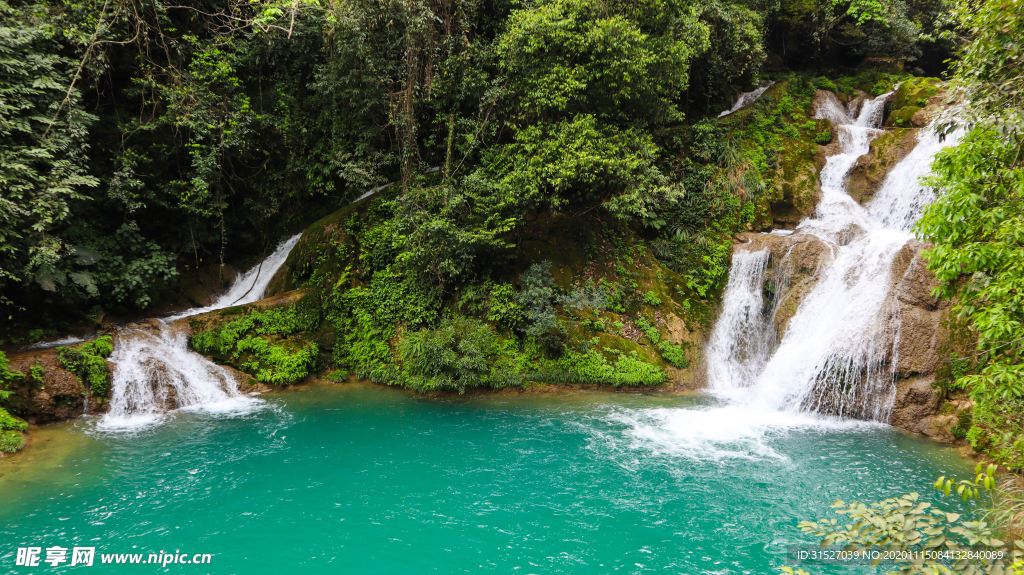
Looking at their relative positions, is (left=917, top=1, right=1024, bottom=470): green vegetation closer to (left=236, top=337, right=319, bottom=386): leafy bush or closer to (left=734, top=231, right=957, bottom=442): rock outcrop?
(left=734, top=231, right=957, bottom=442): rock outcrop

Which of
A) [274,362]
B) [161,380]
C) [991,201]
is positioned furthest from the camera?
[274,362]

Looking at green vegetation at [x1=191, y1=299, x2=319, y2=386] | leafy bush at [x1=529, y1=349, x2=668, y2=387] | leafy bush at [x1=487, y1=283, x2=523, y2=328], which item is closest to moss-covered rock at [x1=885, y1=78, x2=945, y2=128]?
leafy bush at [x1=529, y1=349, x2=668, y2=387]

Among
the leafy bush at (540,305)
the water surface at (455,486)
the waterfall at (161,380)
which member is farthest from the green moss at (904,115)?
the waterfall at (161,380)

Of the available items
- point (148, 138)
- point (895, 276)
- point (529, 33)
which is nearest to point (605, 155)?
point (529, 33)

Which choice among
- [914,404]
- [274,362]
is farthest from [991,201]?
[274,362]

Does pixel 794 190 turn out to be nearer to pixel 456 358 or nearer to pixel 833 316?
pixel 833 316

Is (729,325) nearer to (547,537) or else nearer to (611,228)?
(611,228)

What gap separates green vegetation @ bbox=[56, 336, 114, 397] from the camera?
9.82m

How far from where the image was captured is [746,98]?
1978cm

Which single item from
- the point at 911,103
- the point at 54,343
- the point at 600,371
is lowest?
the point at 54,343

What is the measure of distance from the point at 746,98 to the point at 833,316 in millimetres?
12223

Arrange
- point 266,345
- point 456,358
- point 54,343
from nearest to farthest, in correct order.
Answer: point 54,343, point 456,358, point 266,345

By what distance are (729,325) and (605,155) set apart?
5438 millimetres

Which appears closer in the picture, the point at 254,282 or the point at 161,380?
the point at 161,380
